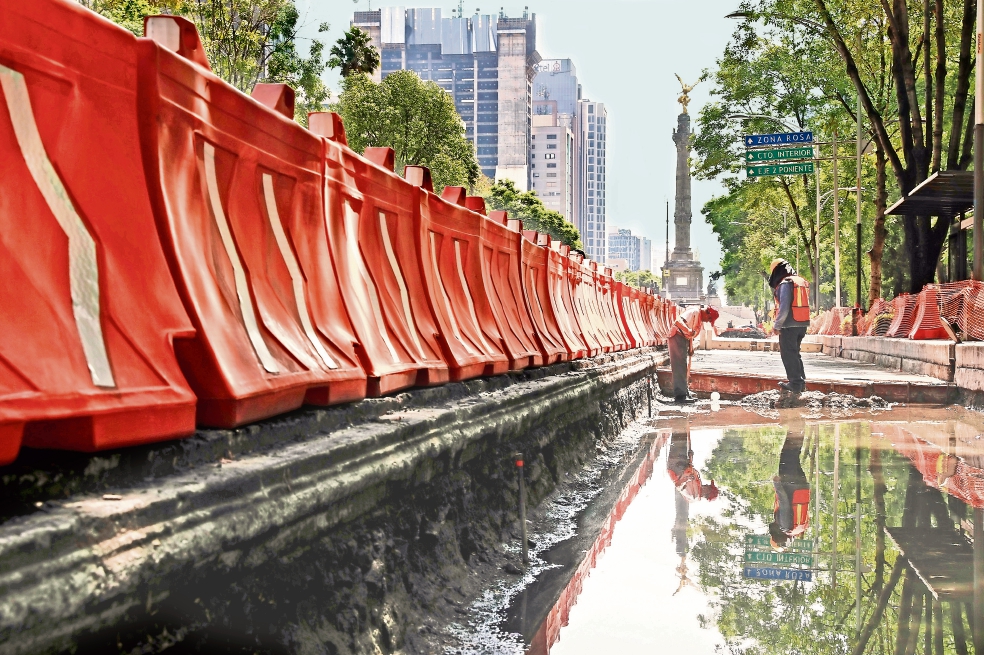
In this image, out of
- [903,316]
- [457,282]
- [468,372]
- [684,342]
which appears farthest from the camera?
[903,316]

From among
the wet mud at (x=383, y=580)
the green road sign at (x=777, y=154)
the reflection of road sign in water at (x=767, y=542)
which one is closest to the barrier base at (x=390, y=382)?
the wet mud at (x=383, y=580)

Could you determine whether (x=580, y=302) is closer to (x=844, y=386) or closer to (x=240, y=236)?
(x=844, y=386)

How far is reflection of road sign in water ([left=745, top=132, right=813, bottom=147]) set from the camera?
110ft

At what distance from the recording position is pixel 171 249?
9.77ft

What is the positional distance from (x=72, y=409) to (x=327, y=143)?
2486 millimetres

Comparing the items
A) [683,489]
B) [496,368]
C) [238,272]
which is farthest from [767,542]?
[238,272]

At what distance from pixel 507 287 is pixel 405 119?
154 feet

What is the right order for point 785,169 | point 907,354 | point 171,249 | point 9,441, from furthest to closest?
point 785,169, point 907,354, point 171,249, point 9,441

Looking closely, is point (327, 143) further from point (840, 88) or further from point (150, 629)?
point (840, 88)

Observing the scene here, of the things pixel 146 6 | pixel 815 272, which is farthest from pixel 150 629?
pixel 815 272

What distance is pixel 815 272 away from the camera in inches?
2053

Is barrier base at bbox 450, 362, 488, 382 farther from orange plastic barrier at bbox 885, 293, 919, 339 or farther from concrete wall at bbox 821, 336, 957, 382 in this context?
orange plastic barrier at bbox 885, 293, 919, 339

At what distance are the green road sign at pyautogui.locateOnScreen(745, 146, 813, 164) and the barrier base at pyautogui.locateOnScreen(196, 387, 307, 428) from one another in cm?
3143

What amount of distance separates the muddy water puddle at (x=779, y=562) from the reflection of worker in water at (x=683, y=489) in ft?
0.05
